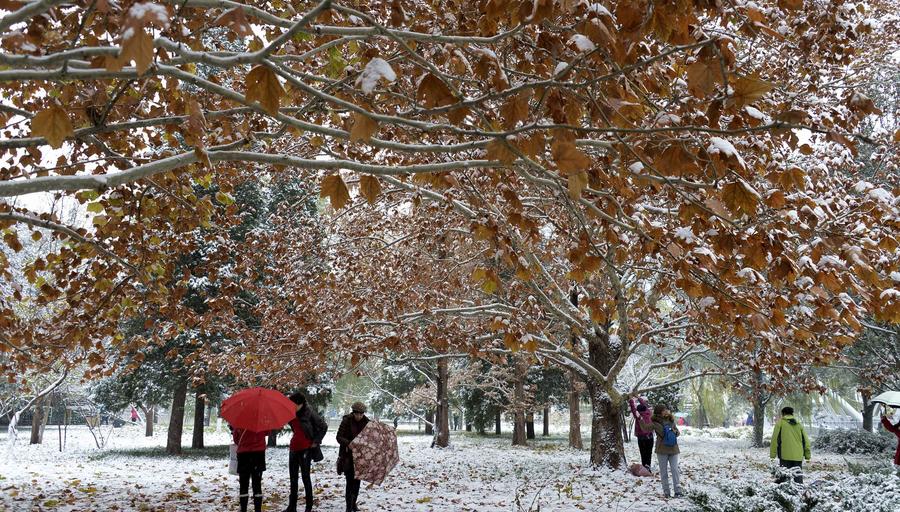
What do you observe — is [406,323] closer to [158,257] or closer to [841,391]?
[158,257]

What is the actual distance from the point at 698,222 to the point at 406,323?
633 centimetres

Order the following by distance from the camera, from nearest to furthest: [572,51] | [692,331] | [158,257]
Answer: [572,51] < [158,257] < [692,331]

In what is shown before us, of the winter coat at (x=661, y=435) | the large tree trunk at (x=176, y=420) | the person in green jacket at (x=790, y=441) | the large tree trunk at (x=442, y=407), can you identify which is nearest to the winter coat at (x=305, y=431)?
the winter coat at (x=661, y=435)

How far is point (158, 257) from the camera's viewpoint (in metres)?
7.77

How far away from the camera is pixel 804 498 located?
215 inches

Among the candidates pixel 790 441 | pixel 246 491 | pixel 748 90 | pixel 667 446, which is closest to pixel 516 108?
pixel 748 90

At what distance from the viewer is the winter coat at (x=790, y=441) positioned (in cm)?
916

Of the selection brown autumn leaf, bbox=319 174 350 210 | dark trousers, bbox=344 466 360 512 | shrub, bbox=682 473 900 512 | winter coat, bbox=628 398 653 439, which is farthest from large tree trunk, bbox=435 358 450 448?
brown autumn leaf, bbox=319 174 350 210

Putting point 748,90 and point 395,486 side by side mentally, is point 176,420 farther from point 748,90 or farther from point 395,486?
point 748,90

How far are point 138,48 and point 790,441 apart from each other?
10.4 m

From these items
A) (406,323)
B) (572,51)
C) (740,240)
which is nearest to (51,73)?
(572,51)

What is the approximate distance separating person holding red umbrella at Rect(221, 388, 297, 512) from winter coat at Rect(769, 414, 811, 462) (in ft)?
24.9

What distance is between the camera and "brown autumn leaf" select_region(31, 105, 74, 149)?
2.82 metres

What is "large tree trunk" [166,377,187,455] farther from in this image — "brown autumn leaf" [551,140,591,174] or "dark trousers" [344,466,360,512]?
"brown autumn leaf" [551,140,591,174]
